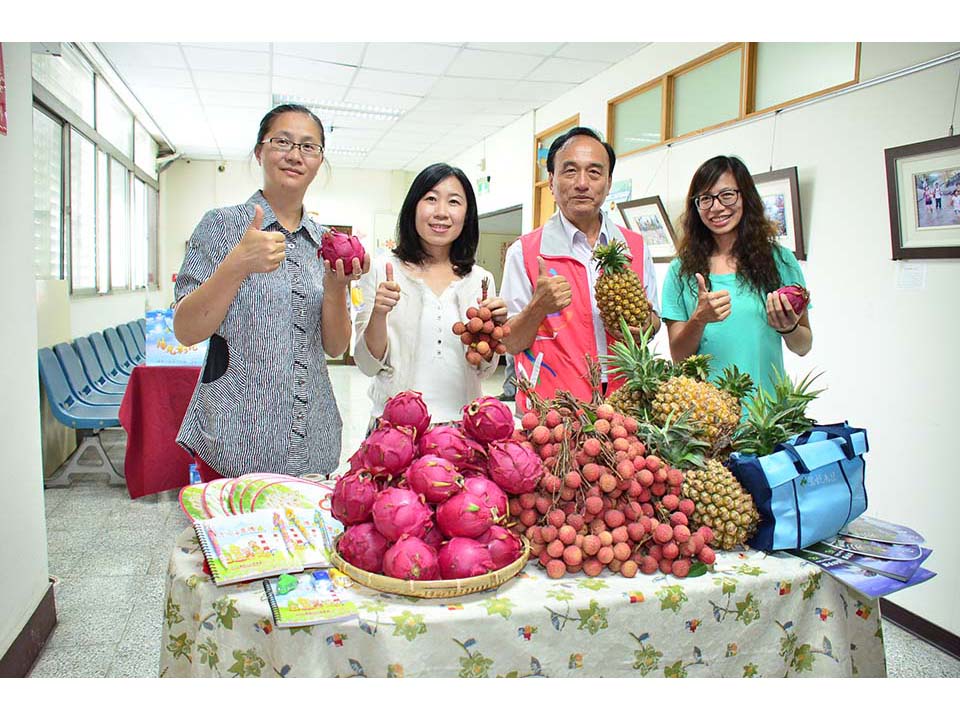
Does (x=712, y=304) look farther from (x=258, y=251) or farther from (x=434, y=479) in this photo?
(x=258, y=251)

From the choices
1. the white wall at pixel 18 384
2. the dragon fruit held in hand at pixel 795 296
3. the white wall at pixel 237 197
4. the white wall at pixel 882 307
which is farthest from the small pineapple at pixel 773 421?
the white wall at pixel 237 197

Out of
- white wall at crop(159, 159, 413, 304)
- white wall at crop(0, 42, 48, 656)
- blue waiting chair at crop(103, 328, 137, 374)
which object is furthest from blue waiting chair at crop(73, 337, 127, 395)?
white wall at crop(159, 159, 413, 304)

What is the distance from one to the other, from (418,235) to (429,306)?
22cm

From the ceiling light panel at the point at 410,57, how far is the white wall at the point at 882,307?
306 cm

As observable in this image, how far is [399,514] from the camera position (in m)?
1.16

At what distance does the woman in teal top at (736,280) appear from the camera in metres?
2.16

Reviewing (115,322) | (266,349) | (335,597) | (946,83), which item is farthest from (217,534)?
(115,322)

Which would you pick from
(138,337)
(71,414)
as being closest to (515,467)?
(71,414)

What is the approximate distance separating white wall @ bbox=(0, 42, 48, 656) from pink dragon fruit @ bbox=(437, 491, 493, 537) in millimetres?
1773

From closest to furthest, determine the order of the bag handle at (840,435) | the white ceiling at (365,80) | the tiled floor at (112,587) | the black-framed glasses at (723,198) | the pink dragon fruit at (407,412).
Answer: the pink dragon fruit at (407,412) → the bag handle at (840,435) → the black-framed glasses at (723,198) → the tiled floor at (112,587) → the white ceiling at (365,80)

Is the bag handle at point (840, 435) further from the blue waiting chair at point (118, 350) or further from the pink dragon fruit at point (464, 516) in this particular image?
the blue waiting chair at point (118, 350)
